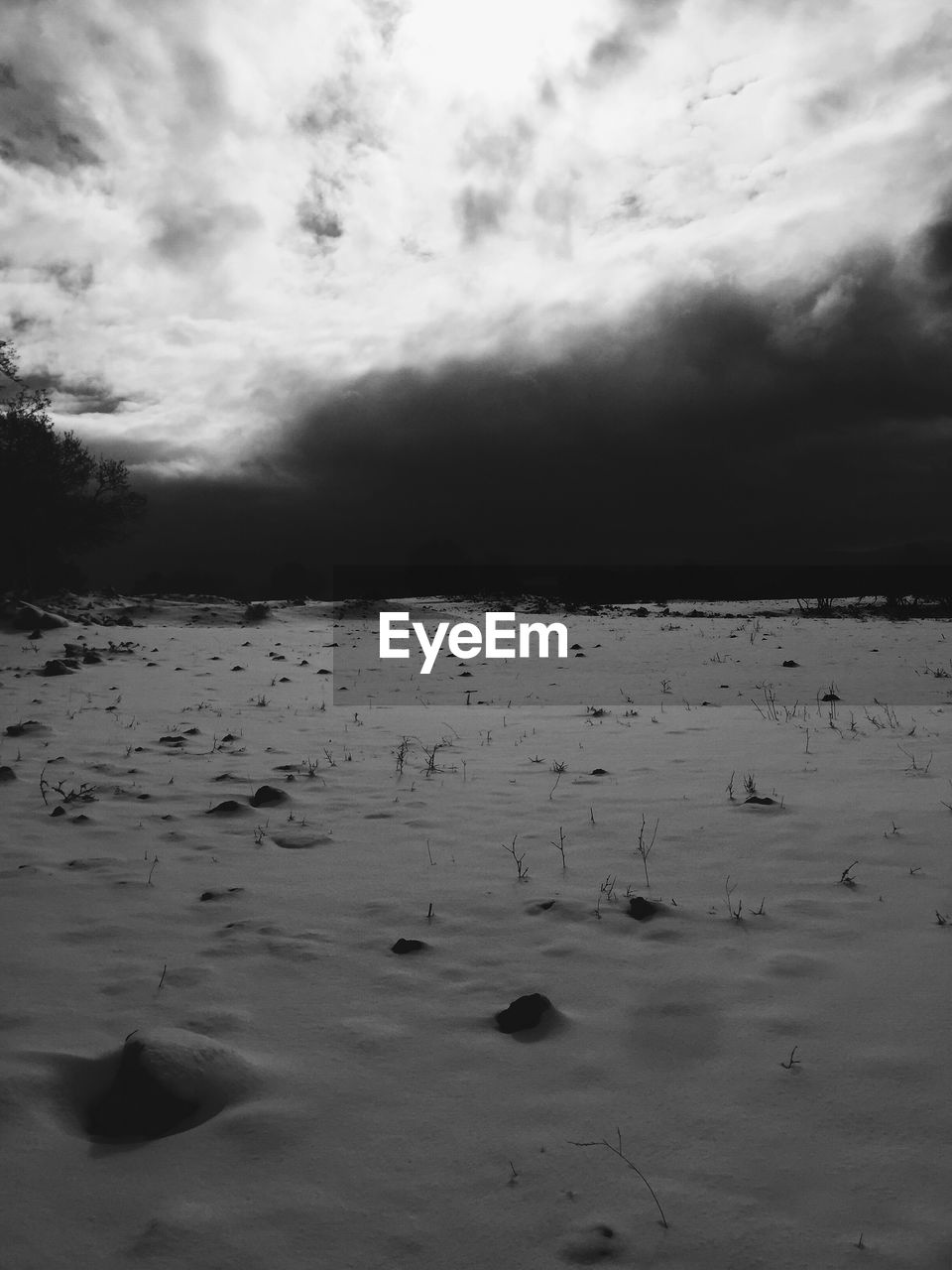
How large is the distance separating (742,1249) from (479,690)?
1007 cm

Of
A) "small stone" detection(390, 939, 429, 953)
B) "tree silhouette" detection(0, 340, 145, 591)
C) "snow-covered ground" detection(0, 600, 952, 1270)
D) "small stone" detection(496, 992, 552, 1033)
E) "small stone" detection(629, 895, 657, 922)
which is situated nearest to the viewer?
"snow-covered ground" detection(0, 600, 952, 1270)

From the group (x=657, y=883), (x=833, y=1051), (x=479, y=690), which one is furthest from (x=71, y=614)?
(x=833, y=1051)

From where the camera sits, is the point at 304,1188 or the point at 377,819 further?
the point at 377,819

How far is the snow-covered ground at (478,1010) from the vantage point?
187 centimetres

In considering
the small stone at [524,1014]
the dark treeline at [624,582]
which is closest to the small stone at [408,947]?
the small stone at [524,1014]

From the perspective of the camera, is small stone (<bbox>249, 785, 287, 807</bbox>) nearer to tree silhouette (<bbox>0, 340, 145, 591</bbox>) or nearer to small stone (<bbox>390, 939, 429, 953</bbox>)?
small stone (<bbox>390, 939, 429, 953</bbox>)

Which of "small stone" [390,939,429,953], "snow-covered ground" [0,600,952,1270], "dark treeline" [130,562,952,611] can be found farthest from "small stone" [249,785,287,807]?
"dark treeline" [130,562,952,611]

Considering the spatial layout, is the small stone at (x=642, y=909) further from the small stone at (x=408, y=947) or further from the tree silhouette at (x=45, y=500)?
the tree silhouette at (x=45, y=500)

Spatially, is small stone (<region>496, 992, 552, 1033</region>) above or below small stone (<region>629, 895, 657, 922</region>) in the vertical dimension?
below

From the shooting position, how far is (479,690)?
11.8 m

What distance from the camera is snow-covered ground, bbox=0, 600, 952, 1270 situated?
1.87 meters

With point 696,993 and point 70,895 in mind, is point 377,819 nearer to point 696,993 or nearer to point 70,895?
point 70,895

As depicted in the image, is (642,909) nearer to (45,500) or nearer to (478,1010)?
(478,1010)

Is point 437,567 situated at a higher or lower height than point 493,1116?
higher
